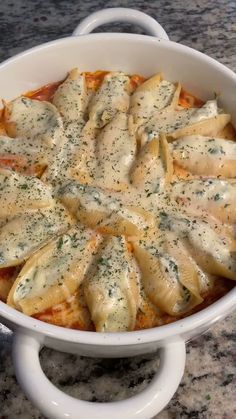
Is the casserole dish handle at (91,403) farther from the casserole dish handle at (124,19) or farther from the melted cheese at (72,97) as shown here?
the casserole dish handle at (124,19)

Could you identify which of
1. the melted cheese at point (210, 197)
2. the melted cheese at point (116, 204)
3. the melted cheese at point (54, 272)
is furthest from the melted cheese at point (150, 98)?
the melted cheese at point (54, 272)

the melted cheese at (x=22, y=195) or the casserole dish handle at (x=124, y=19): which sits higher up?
the casserole dish handle at (x=124, y=19)

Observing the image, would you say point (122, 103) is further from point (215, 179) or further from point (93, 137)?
point (215, 179)

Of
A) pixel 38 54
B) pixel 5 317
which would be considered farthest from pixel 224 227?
pixel 38 54

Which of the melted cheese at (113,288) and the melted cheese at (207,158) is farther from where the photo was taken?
the melted cheese at (207,158)

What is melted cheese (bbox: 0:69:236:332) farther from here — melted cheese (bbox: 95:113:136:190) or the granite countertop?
the granite countertop

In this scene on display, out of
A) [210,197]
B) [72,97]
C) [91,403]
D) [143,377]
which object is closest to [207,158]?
[210,197]

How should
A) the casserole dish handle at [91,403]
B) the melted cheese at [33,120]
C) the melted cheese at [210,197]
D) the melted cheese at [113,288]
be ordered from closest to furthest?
the casserole dish handle at [91,403], the melted cheese at [113,288], the melted cheese at [210,197], the melted cheese at [33,120]
